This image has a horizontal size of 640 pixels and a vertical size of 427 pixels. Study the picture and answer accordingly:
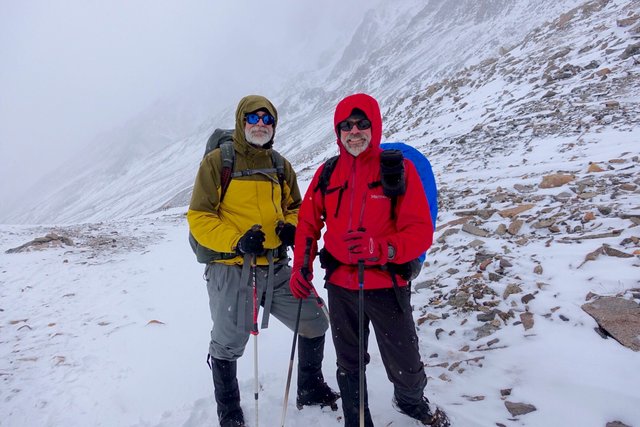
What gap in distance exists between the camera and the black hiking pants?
9.96 feet

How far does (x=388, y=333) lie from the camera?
306cm

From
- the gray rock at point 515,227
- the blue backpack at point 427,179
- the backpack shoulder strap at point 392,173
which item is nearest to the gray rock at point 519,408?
the blue backpack at point 427,179

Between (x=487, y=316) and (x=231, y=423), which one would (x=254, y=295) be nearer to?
(x=231, y=423)

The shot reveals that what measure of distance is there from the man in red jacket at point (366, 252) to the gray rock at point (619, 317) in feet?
5.86

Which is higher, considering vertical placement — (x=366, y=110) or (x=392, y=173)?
(x=366, y=110)

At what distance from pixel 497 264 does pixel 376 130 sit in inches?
121

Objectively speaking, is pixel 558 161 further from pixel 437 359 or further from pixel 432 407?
pixel 432 407

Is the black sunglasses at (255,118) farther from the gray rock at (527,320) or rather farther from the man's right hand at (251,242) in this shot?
the gray rock at (527,320)

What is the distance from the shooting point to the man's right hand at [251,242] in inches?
129

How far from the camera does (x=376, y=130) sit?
3139 mm

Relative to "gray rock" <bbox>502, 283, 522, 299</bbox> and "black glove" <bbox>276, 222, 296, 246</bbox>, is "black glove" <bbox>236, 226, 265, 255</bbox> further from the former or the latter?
"gray rock" <bbox>502, 283, 522, 299</bbox>

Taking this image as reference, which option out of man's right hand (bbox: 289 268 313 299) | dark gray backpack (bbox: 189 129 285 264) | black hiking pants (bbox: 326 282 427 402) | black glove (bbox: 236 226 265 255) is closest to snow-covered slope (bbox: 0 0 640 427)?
black hiking pants (bbox: 326 282 427 402)

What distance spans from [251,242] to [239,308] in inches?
28.2

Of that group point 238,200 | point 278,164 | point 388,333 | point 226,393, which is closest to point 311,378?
point 226,393
